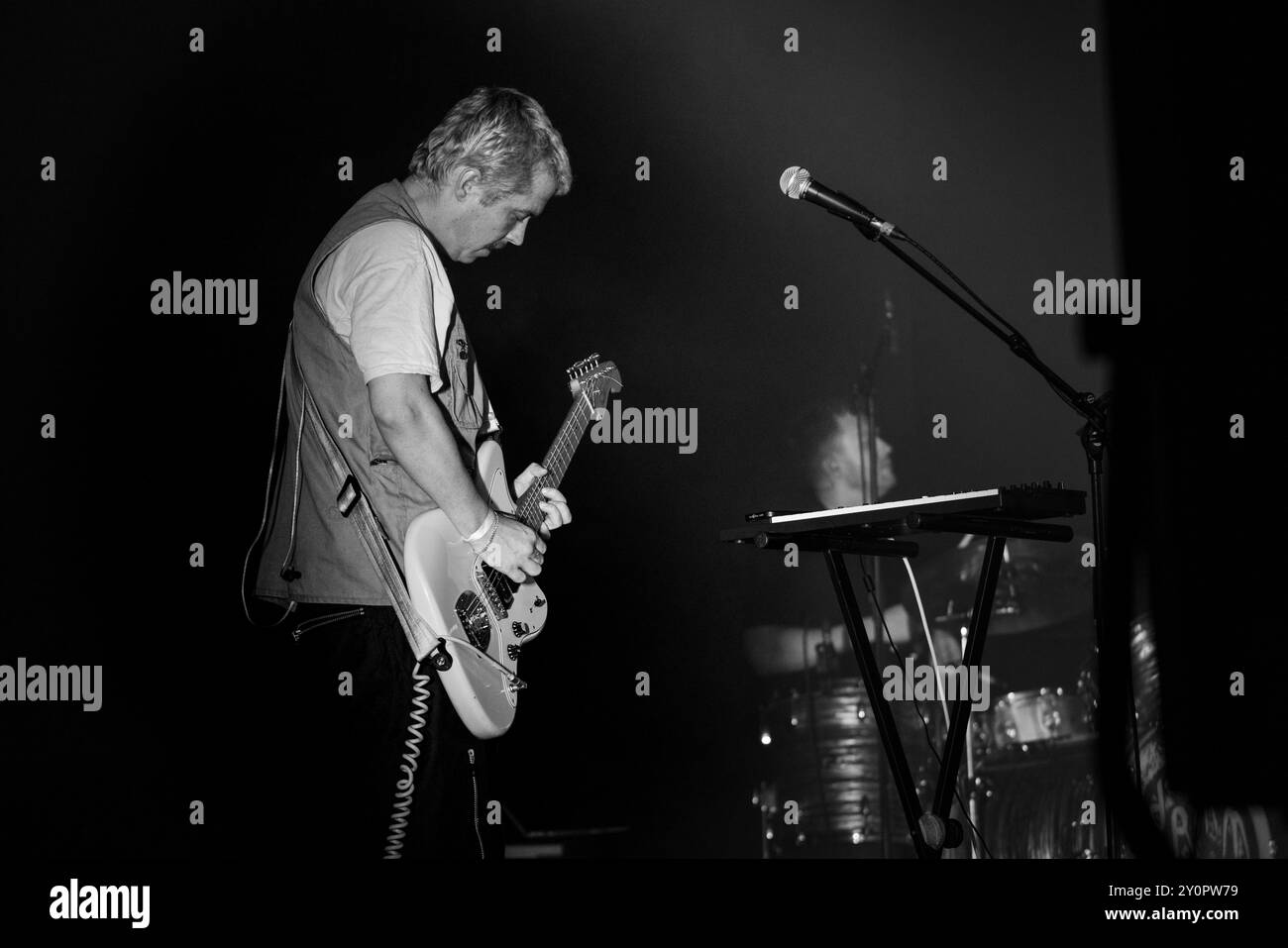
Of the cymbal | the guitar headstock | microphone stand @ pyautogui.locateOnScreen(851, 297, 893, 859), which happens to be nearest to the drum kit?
the cymbal

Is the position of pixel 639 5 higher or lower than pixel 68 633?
higher

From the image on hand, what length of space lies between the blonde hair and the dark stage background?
3.92 ft

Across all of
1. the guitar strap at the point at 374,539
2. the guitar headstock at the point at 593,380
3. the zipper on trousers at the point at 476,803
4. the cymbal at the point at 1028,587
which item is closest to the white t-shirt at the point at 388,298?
the guitar strap at the point at 374,539

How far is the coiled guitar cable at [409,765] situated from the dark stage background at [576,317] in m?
1.34

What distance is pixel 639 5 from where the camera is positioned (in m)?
4.07

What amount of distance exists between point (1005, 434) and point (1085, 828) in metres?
1.28

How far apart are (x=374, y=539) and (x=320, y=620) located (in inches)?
8.1

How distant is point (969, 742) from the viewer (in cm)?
403

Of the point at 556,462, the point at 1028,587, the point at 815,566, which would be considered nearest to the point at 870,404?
the point at 815,566

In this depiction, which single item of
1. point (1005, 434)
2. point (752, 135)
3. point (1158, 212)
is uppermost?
point (752, 135)

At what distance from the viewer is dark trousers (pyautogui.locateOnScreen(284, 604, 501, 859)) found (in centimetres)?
242

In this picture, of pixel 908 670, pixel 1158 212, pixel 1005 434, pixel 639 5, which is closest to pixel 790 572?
pixel 908 670
